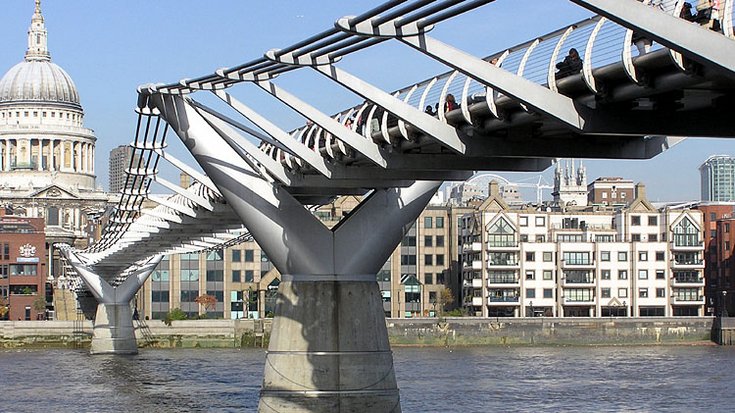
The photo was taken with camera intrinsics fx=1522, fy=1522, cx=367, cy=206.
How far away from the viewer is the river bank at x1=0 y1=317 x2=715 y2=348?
113m

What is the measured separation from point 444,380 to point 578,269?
5280 centimetres

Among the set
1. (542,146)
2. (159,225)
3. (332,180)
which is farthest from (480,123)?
(159,225)

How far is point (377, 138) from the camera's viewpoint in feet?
107

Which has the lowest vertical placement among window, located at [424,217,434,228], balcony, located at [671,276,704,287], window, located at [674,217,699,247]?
balcony, located at [671,276,704,287]

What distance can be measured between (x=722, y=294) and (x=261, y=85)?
344ft

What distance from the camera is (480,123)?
27.7m

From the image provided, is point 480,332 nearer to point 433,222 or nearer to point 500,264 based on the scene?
point 500,264

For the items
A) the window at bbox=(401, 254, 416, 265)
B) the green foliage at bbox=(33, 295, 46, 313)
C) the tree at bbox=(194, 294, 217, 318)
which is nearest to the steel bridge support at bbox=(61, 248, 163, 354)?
the tree at bbox=(194, 294, 217, 318)

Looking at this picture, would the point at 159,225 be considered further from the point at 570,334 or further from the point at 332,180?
the point at 570,334

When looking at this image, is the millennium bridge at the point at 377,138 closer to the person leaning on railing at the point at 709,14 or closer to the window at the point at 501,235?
the person leaning on railing at the point at 709,14

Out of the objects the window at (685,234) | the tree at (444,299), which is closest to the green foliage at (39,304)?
the tree at (444,299)

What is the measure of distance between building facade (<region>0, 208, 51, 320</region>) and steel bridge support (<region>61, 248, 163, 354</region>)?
128 ft

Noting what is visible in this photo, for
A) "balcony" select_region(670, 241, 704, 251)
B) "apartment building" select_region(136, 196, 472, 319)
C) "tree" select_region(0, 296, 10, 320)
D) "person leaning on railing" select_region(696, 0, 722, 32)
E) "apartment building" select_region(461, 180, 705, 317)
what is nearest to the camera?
"person leaning on railing" select_region(696, 0, 722, 32)

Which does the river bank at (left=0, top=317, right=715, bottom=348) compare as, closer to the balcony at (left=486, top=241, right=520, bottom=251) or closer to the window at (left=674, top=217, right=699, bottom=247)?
the balcony at (left=486, top=241, right=520, bottom=251)
